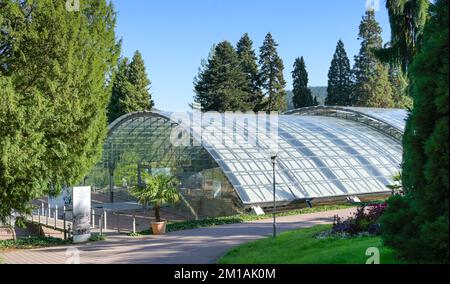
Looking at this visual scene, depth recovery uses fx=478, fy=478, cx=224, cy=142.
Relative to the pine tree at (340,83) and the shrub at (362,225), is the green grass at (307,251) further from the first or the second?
the pine tree at (340,83)

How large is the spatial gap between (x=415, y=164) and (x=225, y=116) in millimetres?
24105

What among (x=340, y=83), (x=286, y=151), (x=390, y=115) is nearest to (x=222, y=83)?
(x=340, y=83)

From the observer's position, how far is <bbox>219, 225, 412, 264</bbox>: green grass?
9.27 metres

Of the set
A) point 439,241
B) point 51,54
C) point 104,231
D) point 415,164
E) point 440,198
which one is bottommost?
point 104,231

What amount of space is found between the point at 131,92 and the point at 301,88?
2196 centimetres

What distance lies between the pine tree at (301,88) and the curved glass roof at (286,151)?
27005 mm

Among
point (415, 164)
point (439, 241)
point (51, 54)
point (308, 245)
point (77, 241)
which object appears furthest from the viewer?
point (77, 241)

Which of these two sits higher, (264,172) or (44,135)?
(44,135)

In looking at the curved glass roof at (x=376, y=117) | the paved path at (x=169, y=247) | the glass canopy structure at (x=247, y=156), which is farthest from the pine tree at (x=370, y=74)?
the paved path at (x=169, y=247)

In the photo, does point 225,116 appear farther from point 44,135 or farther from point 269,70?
point 269,70

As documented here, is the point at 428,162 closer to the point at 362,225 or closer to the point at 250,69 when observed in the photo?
the point at 362,225

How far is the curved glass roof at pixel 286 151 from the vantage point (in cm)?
2420

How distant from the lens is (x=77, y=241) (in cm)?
1753
